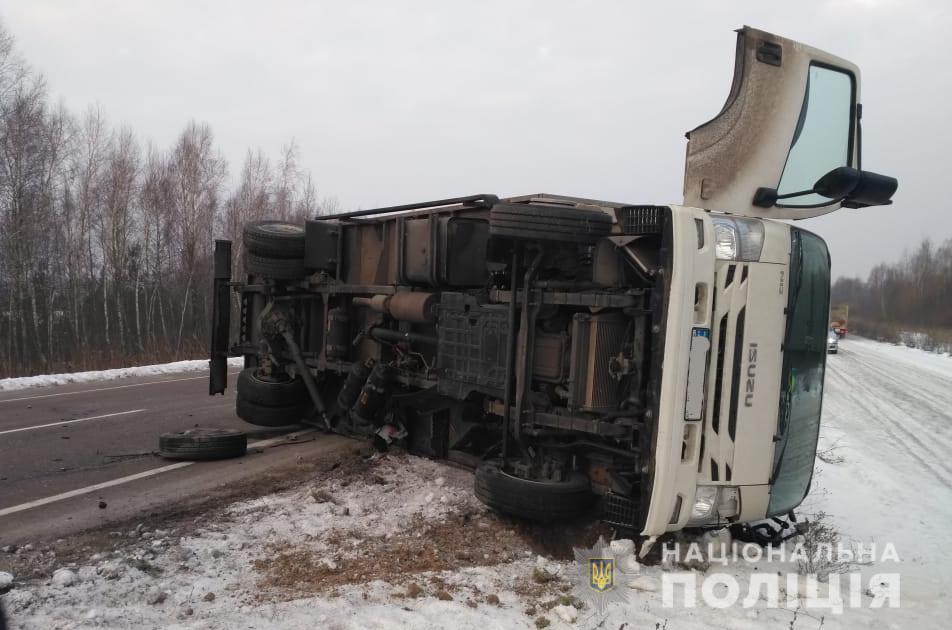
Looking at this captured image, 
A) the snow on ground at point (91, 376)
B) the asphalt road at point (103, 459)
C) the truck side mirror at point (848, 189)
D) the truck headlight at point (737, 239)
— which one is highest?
the truck side mirror at point (848, 189)

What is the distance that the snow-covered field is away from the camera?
3133 mm

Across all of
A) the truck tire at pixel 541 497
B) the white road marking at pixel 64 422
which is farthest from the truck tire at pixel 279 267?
the truck tire at pixel 541 497

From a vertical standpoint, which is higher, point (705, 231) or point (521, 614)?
point (705, 231)

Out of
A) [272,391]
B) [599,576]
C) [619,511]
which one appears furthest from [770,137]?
[272,391]

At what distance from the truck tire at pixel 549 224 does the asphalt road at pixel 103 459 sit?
3242 mm

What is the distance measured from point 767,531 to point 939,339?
141ft

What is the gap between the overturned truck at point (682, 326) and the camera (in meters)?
3.80

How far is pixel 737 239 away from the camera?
3.94 metres

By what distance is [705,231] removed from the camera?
12.7 feet

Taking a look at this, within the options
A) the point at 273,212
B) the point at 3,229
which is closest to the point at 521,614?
the point at 3,229

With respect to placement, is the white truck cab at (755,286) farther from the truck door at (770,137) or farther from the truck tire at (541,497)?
the truck tire at (541,497)

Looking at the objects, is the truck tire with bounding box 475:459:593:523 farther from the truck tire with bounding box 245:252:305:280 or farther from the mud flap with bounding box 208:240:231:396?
the mud flap with bounding box 208:240:231:396

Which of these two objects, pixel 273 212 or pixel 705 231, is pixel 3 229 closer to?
pixel 273 212

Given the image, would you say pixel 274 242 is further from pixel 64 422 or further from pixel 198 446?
pixel 64 422
